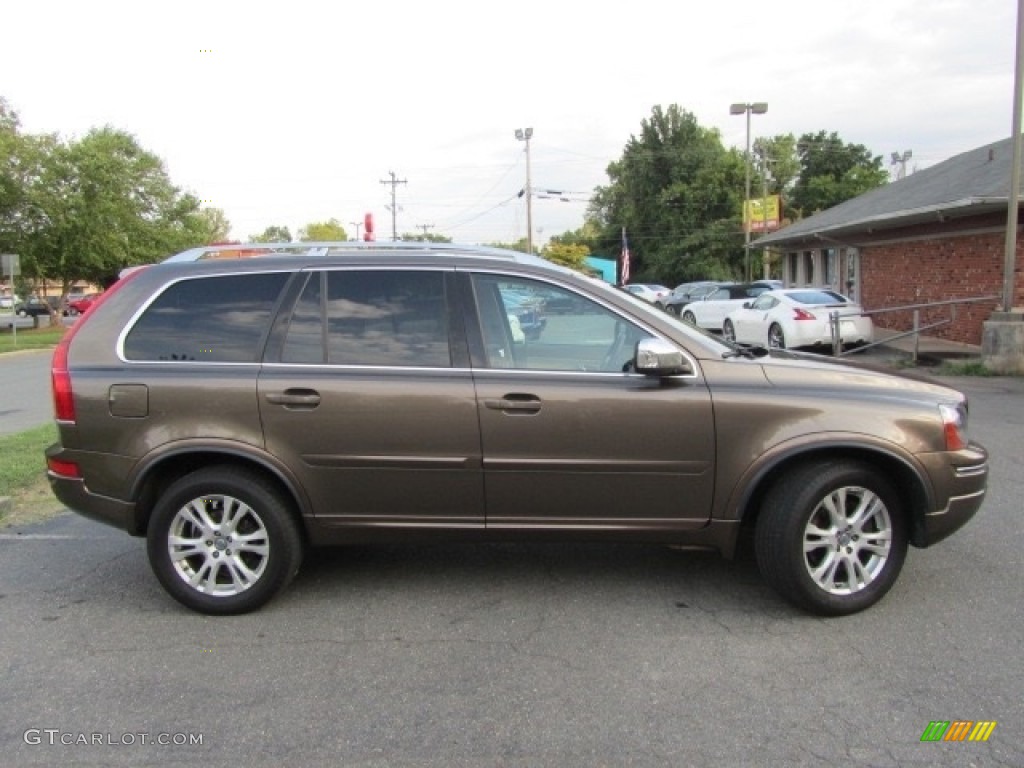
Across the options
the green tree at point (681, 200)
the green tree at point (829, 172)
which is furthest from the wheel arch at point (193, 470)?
the green tree at point (829, 172)

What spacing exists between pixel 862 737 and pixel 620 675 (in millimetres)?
965

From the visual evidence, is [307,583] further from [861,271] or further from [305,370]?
[861,271]

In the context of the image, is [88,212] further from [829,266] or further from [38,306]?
[829,266]

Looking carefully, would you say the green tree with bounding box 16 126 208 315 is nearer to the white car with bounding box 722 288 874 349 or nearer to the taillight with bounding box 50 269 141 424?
the white car with bounding box 722 288 874 349

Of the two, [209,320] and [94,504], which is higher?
[209,320]

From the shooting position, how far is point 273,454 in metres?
4.10

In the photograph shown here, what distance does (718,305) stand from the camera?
875 inches

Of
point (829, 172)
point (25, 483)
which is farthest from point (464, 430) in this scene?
point (829, 172)

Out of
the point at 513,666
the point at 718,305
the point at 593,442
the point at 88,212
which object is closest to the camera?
the point at 513,666

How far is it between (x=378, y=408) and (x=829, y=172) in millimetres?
69571

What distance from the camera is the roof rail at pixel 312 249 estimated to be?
4.49 meters

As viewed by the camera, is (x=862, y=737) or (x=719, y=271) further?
(x=719, y=271)

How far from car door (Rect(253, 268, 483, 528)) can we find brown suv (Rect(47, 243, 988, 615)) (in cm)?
1

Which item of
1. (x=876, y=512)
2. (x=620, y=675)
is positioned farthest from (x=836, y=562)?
(x=620, y=675)
